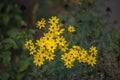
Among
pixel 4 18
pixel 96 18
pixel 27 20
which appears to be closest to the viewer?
pixel 96 18

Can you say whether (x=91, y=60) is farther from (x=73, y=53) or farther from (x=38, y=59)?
(x=38, y=59)

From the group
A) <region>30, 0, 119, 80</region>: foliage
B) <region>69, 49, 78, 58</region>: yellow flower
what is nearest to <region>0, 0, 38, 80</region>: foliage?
<region>30, 0, 119, 80</region>: foliage

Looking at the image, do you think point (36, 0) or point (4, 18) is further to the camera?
point (36, 0)

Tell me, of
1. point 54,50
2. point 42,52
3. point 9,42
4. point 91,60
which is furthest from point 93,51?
point 9,42

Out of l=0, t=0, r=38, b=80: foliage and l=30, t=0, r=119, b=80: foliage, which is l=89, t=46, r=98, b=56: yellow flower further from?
l=0, t=0, r=38, b=80: foliage

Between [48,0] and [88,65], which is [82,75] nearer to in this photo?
[88,65]

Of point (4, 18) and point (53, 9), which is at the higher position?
point (53, 9)

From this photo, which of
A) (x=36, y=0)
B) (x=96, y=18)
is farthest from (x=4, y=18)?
(x=96, y=18)

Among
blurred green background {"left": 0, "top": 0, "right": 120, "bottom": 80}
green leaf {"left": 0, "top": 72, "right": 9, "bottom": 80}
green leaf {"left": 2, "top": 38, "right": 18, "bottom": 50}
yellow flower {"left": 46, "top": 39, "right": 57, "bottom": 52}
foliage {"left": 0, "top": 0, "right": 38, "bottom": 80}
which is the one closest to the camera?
yellow flower {"left": 46, "top": 39, "right": 57, "bottom": 52}
